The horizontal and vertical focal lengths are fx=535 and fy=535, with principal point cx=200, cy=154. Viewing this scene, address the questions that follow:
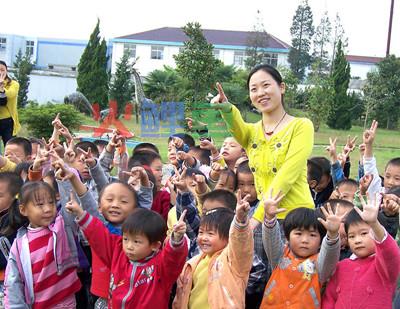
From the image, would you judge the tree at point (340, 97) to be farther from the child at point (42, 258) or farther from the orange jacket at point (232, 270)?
the orange jacket at point (232, 270)

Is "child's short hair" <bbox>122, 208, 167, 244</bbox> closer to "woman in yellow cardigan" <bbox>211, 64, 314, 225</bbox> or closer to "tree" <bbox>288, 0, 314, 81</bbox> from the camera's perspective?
"woman in yellow cardigan" <bbox>211, 64, 314, 225</bbox>

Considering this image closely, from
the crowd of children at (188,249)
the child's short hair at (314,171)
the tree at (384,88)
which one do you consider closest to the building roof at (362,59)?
the tree at (384,88)

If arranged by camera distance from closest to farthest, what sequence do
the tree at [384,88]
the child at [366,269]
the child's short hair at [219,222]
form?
the child at [366,269], the child's short hair at [219,222], the tree at [384,88]

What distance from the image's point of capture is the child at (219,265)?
2.46 meters

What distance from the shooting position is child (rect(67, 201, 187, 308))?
2.66 meters

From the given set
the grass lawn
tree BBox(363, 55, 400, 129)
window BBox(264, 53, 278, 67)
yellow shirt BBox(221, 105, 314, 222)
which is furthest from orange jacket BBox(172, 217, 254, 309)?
window BBox(264, 53, 278, 67)

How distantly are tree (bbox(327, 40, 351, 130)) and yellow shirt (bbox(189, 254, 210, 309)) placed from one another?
23.2 metres

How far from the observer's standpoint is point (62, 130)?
4.22 meters

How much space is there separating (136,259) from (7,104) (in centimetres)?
451

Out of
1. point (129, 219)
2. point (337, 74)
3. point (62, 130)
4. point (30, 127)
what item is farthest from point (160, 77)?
point (129, 219)

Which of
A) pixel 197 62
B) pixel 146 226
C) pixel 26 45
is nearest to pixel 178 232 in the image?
pixel 146 226

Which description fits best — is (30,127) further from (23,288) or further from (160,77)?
(160,77)

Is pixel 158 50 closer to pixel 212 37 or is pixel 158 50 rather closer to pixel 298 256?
pixel 212 37

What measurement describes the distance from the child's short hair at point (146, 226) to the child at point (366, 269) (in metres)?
0.89
